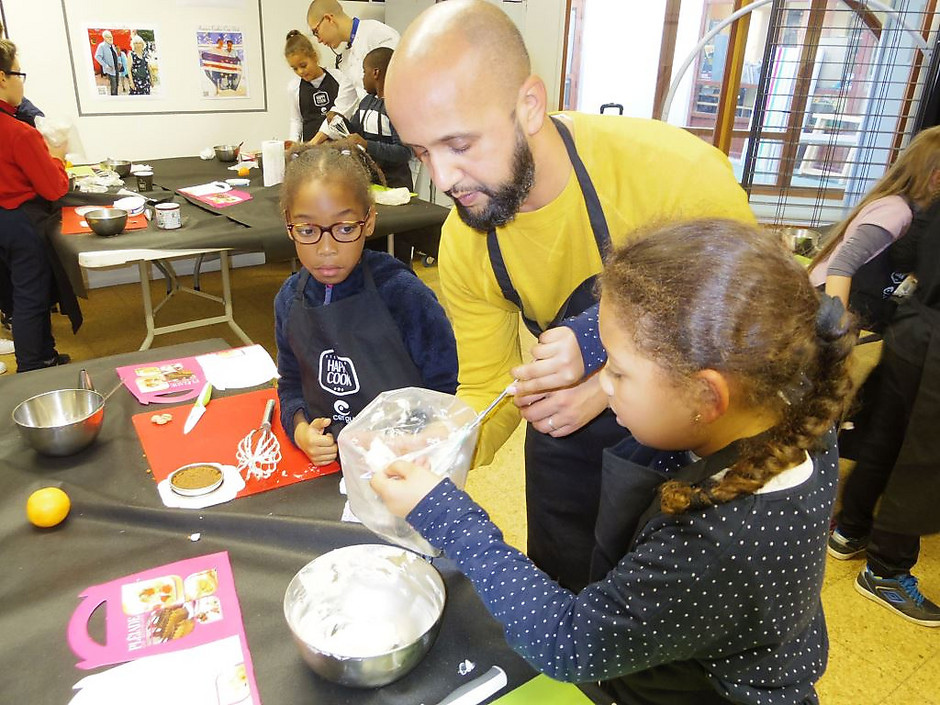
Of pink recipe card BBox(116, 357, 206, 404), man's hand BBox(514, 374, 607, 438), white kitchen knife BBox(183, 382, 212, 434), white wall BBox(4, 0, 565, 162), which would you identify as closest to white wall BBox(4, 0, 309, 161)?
white wall BBox(4, 0, 565, 162)

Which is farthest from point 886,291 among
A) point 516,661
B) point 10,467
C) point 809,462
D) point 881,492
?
point 10,467

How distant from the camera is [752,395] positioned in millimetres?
758

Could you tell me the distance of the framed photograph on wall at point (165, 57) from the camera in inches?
163

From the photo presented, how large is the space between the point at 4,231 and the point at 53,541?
2.47 m

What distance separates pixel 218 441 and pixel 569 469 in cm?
74

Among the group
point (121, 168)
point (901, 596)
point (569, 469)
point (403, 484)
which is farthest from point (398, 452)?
point (121, 168)

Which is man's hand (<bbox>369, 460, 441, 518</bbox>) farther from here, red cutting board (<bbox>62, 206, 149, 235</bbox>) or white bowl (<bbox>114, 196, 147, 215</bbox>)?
white bowl (<bbox>114, 196, 147, 215</bbox>)

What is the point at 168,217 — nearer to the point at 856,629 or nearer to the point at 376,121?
the point at 376,121

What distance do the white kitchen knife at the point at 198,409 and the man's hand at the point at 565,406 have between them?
75 centimetres

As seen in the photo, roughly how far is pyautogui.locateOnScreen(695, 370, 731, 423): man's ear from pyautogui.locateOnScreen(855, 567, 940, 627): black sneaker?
1.85m

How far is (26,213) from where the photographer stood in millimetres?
2994

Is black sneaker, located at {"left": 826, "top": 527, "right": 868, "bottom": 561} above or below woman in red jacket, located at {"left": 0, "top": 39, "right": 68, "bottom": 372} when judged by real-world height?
below

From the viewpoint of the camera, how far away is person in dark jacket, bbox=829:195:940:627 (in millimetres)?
1948

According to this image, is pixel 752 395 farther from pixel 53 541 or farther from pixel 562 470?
pixel 53 541
